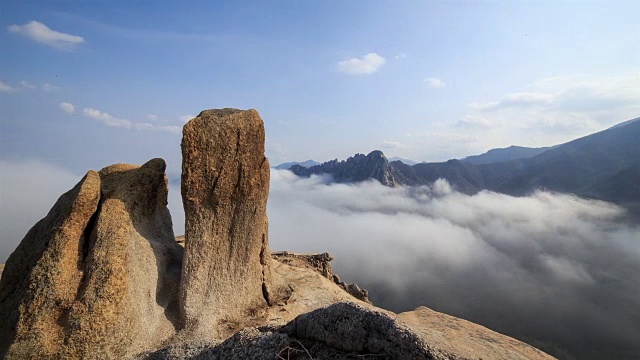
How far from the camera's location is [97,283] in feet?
39.9

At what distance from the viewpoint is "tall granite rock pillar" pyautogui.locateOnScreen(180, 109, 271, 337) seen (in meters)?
15.4

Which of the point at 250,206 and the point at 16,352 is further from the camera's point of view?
the point at 250,206

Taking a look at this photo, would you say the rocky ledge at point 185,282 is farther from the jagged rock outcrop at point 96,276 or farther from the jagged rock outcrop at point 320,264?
the jagged rock outcrop at point 320,264

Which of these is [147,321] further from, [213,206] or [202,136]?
[202,136]

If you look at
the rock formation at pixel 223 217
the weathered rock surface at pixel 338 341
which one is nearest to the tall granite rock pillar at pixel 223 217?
the rock formation at pixel 223 217

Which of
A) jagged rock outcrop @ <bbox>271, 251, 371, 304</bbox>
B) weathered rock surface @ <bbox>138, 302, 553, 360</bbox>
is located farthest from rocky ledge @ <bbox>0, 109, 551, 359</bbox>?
→ jagged rock outcrop @ <bbox>271, 251, 371, 304</bbox>

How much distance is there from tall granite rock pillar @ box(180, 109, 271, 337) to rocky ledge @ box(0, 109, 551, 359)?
0.05 m

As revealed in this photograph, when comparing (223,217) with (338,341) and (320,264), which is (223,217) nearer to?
(338,341)

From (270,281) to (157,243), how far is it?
6282 mm

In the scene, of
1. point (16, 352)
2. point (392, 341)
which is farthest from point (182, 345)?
point (16, 352)

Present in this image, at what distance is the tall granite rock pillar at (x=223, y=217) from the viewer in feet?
50.6

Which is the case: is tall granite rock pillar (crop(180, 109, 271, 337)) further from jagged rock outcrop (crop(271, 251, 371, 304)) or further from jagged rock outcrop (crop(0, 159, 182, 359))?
jagged rock outcrop (crop(271, 251, 371, 304))

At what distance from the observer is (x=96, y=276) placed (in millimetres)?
12281

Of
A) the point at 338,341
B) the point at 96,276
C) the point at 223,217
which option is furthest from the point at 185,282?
the point at 338,341
